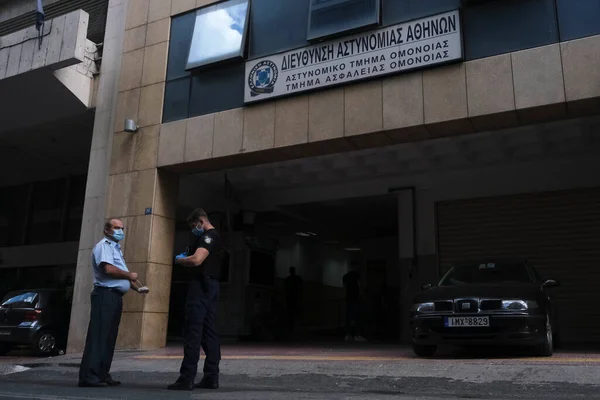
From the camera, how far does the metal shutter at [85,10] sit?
13703 millimetres

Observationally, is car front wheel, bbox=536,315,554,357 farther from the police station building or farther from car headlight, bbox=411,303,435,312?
the police station building

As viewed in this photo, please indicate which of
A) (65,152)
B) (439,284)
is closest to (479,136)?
(439,284)

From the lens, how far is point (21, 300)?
11.9 metres

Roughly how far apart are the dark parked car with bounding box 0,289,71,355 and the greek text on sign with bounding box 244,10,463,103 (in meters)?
6.40

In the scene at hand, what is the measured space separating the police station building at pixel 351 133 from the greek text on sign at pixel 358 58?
0.03 metres

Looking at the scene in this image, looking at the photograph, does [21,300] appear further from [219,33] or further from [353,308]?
[353,308]

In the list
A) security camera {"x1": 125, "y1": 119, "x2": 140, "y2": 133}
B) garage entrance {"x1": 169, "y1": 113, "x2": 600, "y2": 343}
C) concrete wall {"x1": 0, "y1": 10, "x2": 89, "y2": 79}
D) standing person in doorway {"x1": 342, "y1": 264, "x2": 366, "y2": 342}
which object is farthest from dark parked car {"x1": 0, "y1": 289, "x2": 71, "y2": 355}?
standing person in doorway {"x1": 342, "y1": 264, "x2": 366, "y2": 342}

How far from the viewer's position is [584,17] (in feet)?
26.3

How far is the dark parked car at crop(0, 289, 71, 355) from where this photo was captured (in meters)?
11.5

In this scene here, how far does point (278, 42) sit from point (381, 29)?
2.11m

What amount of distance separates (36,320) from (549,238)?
11.1m

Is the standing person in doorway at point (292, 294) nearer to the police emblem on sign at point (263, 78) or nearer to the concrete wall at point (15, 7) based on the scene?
the police emblem on sign at point (263, 78)

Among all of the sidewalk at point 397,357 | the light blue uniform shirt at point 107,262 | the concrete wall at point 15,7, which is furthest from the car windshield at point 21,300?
the concrete wall at point 15,7

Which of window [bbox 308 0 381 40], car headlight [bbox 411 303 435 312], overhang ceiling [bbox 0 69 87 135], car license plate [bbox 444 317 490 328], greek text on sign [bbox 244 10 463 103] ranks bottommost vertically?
car license plate [bbox 444 317 490 328]
